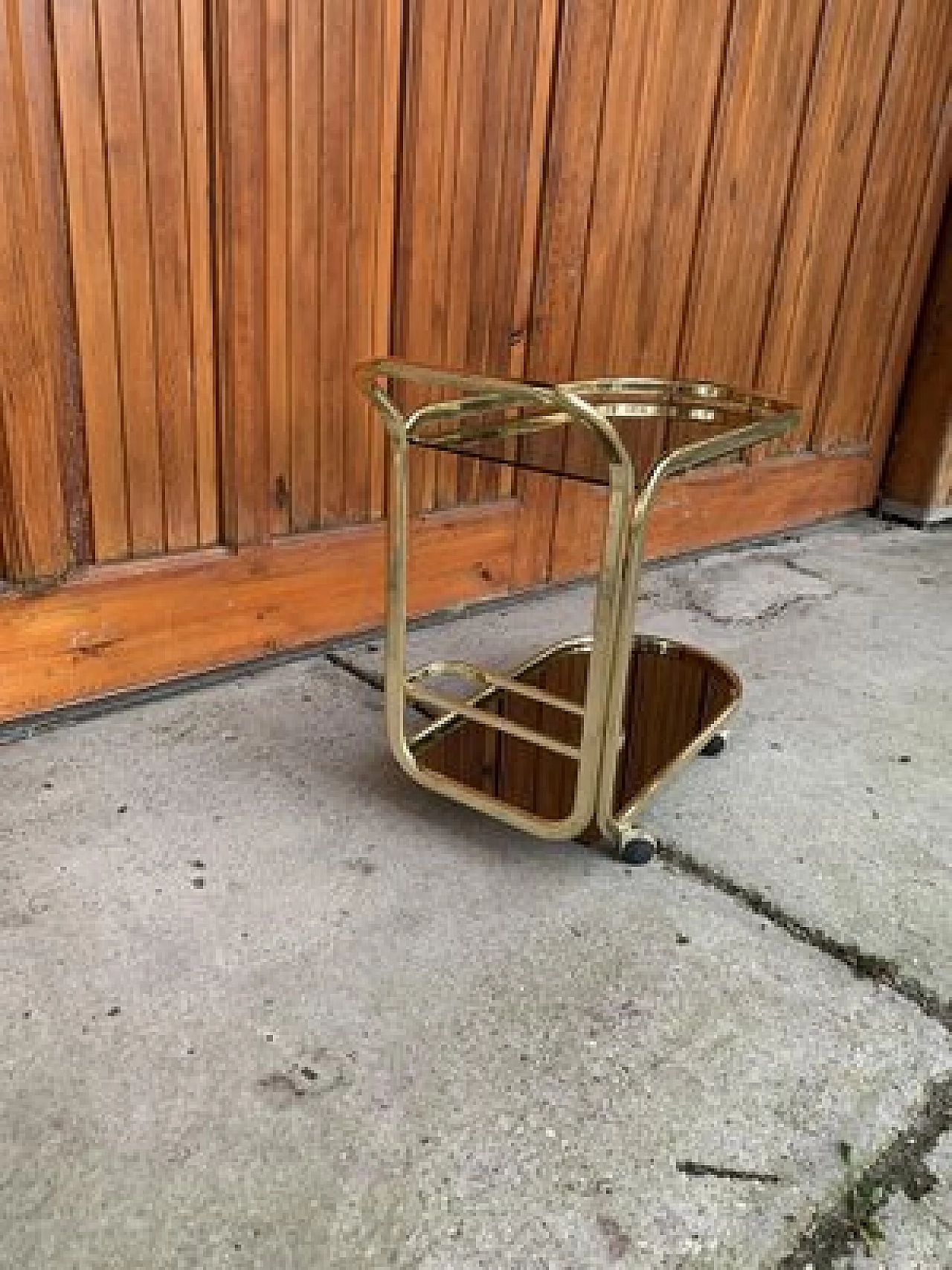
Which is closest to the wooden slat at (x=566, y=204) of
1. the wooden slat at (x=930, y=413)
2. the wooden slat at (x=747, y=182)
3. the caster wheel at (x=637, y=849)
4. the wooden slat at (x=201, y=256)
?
the wooden slat at (x=747, y=182)

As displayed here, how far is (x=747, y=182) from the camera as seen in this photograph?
207 cm

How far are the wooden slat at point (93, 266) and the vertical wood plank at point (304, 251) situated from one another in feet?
0.89

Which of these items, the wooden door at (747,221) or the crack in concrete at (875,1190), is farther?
the wooden door at (747,221)

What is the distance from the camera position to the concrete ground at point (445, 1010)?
31.5 inches

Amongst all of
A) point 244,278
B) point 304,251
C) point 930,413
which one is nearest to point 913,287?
point 930,413

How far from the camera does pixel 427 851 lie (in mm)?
1238

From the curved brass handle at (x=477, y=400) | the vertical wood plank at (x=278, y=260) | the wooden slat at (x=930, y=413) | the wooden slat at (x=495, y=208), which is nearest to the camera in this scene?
the curved brass handle at (x=477, y=400)

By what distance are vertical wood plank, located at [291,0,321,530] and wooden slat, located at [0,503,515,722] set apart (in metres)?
0.10

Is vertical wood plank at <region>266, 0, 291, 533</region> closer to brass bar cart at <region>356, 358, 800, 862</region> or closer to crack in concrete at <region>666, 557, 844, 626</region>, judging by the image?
brass bar cart at <region>356, 358, 800, 862</region>

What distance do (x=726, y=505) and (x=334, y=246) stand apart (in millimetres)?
1225

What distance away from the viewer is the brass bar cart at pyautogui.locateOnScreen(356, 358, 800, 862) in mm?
1111

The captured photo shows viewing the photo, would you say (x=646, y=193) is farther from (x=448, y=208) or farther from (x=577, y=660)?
(x=577, y=660)

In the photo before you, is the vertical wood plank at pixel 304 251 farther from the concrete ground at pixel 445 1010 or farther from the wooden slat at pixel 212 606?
the concrete ground at pixel 445 1010

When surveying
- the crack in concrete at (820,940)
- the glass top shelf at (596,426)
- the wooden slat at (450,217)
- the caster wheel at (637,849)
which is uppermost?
the wooden slat at (450,217)
